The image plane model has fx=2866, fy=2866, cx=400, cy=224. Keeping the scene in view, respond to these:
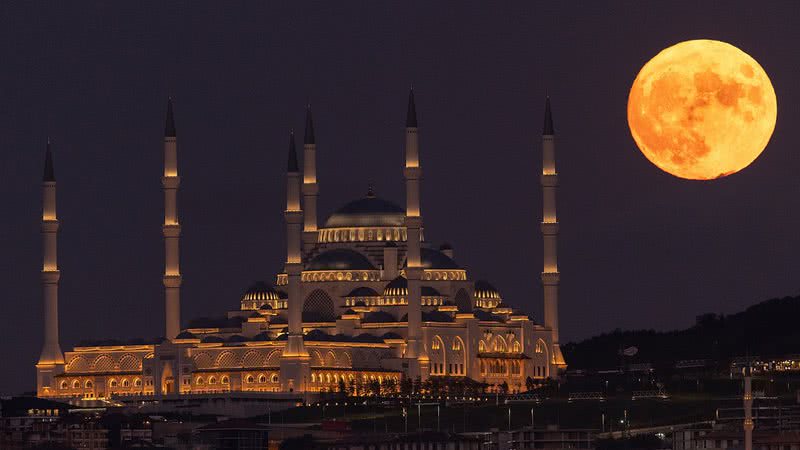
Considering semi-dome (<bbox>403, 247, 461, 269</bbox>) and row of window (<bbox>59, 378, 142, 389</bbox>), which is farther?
semi-dome (<bbox>403, 247, 461, 269</bbox>)

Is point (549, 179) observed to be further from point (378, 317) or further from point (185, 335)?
point (185, 335)

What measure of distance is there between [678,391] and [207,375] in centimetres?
2948

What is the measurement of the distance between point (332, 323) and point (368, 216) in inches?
429

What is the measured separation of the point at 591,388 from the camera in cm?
17875

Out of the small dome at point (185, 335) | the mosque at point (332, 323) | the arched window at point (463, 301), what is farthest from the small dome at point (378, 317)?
the small dome at point (185, 335)

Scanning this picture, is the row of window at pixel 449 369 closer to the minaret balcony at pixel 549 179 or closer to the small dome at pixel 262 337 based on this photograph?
the small dome at pixel 262 337

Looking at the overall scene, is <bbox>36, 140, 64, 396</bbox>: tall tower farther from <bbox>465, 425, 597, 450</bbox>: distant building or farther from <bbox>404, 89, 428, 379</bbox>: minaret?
<bbox>465, 425, 597, 450</bbox>: distant building

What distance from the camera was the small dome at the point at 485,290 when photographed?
195375 mm

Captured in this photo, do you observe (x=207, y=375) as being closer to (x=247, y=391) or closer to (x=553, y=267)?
(x=247, y=391)

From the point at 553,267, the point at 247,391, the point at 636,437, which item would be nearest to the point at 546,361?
the point at 553,267

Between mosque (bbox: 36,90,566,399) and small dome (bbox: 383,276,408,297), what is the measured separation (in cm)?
7

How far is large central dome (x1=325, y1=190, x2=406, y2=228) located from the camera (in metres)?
195

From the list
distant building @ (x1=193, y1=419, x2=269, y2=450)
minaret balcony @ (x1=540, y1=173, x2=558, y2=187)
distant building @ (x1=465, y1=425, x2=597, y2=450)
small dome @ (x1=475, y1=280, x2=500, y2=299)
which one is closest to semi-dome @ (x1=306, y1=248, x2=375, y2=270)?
small dome @ (x1=475, y1=280, x2=500, y2=299)

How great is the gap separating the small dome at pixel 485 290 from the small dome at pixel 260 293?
1381cm
